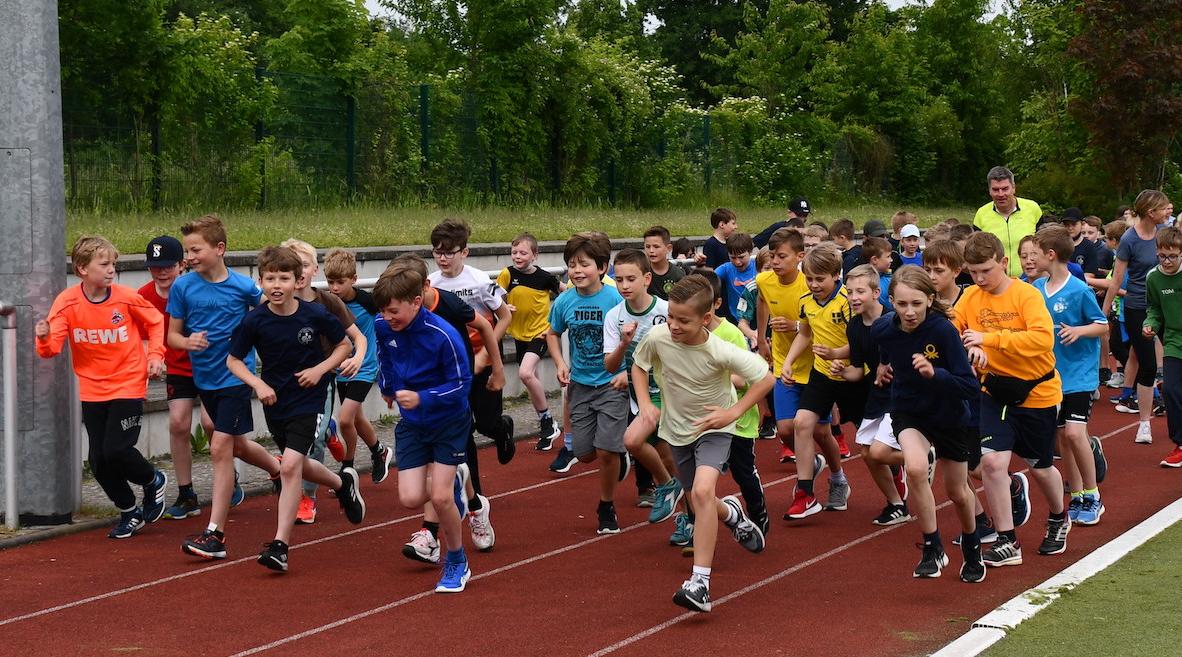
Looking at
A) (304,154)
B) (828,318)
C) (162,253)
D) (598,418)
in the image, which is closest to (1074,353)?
(828,318)

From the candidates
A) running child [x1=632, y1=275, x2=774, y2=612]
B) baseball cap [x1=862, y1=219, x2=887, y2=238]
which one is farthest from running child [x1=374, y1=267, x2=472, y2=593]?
baseball cap [x1=862, y1=219, x2=887, y2=238]

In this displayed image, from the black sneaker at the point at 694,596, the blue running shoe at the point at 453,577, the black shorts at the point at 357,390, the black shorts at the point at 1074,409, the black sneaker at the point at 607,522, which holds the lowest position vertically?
the black sneaker at the point at 607,522

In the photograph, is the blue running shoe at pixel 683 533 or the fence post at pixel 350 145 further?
the fence post at pixel 350 145

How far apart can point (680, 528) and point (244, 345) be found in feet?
9.32

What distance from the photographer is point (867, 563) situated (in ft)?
27.6

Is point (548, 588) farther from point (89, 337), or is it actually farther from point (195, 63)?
point (195, 63)

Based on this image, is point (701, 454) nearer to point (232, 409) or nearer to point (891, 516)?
point (891, 516)

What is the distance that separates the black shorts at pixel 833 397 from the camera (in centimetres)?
949

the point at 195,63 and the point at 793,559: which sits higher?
the point at 195,63

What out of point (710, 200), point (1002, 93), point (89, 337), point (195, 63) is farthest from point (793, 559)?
point (1002, 93)

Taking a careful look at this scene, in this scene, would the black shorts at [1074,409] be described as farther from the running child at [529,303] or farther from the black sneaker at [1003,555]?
the running child at [529,303]

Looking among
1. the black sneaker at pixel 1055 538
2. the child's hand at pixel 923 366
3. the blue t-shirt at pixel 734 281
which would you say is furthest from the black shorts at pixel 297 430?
the blue t-shirt at pixel 734 281

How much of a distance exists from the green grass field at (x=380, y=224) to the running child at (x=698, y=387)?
310 inches

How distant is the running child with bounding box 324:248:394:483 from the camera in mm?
10023
